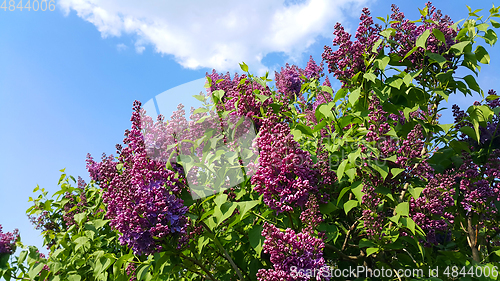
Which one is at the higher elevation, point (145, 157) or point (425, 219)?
point (145, 157)

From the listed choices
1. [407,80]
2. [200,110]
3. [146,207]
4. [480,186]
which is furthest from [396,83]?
[146,207]

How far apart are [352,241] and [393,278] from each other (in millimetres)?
492

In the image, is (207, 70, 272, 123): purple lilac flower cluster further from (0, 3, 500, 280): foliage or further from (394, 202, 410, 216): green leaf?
(394, 202, 410, 216): green leaf

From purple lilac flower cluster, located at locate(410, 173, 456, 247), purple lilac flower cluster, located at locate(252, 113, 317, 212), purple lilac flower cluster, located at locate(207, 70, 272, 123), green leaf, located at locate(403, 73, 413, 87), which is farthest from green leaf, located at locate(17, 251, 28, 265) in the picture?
green leaf, located at locate(403, 73, 413, 87)

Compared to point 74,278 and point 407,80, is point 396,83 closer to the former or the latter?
point 407,80

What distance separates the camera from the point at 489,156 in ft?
12.9

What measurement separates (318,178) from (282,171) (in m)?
0.49

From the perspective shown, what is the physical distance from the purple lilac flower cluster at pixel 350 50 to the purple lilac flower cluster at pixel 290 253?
1.80 m

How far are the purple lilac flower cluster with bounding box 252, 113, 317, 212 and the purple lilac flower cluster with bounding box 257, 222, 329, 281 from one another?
0.25 meters

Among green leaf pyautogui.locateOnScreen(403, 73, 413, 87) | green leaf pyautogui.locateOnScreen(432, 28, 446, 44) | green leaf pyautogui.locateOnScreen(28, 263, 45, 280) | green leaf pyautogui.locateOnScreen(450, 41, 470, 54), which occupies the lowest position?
green leaf pyautogui.locateOnScreen(28, 263, 45, 280)

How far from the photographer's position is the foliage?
250 centimetres

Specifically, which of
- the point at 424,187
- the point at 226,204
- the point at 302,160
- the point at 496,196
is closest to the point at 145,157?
the point at 226,204

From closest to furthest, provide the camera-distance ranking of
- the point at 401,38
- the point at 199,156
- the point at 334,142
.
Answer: the point at 334,142
the point at 199,156
the point at 401,38

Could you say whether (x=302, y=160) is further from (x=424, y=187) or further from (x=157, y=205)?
(x=424, y=187)
